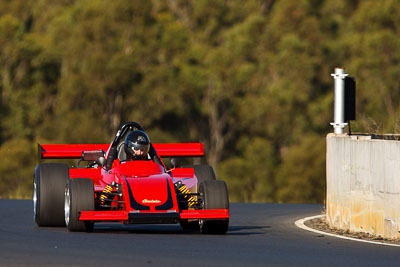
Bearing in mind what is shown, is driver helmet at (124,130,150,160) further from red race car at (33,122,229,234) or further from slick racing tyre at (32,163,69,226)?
slick racing tyre at (32,163,69,226)

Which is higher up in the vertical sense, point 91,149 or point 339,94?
point 339,94

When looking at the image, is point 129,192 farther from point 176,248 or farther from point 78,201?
point 176,248

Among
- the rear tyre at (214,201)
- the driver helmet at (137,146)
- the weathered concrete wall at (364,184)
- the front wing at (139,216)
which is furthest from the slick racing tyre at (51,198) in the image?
the weathered concrete wall at (364,184)

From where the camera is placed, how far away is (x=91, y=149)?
61.6ft

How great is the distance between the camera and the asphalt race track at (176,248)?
11930 mm

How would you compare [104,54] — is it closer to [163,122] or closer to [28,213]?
[163,122]

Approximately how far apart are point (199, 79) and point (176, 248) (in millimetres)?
48722

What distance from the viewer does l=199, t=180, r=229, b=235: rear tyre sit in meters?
15.4

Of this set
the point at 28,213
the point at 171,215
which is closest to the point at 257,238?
the point at 171,215

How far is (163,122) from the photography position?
6141 centimetres

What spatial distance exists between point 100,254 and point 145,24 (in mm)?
50814

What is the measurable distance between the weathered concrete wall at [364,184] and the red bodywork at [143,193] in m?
2.27

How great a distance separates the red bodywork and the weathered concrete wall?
7.45 feet

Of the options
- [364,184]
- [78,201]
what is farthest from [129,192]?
[364,184]
